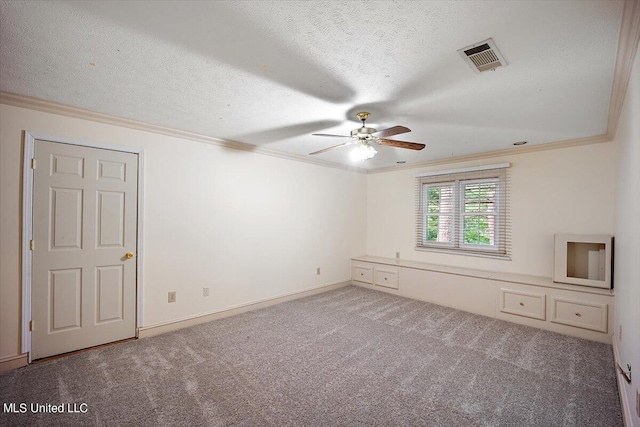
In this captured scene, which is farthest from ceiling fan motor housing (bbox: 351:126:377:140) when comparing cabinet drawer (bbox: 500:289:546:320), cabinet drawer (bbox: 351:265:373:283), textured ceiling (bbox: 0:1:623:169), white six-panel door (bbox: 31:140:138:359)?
cabinet drawer (bbox: 351:265:373:283)

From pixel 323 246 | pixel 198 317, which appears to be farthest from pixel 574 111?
pixel 198 317

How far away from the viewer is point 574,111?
2709mm

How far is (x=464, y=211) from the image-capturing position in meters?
4.72

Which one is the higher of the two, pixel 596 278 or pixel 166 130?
pixel 166 130

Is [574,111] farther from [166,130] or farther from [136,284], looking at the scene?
[136,284]

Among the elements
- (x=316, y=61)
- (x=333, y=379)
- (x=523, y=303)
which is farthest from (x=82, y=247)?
(x=523, y=303)

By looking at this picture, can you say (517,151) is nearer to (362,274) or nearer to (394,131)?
(394,131)

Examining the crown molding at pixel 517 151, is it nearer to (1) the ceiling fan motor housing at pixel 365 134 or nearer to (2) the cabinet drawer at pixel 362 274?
(2) the cabinet drawer at pixel 362 274

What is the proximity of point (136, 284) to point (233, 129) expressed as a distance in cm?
210

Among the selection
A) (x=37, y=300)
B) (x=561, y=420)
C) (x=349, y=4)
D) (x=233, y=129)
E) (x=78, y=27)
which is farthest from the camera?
(x=233, y=129)

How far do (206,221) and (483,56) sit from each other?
3383 mm

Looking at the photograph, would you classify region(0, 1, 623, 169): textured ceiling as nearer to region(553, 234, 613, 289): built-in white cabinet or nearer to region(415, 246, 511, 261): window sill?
region(553, 234, 613, 289): built-in white cabinet

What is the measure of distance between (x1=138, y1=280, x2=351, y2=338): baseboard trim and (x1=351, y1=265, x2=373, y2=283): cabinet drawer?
55 cm

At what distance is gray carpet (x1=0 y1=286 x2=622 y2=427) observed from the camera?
6.43 feet
